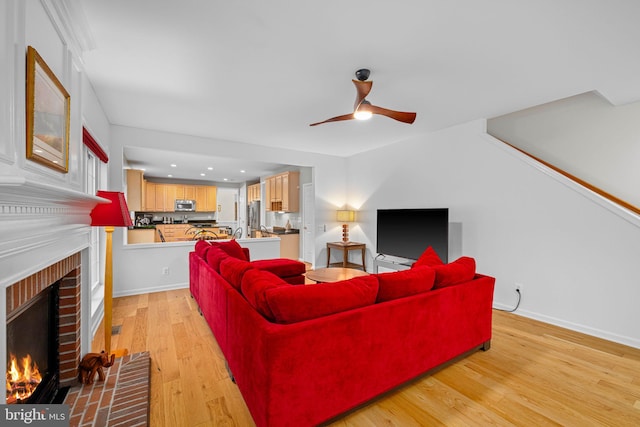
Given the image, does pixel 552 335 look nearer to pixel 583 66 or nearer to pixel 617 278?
pixel 617 278

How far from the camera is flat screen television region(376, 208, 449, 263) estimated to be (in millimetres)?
3961

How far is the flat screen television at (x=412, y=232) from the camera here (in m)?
3.96

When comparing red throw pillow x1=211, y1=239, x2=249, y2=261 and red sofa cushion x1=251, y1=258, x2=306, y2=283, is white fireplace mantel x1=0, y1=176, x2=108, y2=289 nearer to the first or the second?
red throw pillow x1=211, y1=239, x2=249, y2=261

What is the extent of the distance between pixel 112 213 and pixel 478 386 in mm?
2948

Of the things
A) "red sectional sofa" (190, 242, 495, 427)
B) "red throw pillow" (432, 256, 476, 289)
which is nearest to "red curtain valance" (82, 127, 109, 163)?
"red sectional sofa" (190, 242, 495, 427)

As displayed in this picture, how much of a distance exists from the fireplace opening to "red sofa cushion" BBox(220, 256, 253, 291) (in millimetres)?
1043

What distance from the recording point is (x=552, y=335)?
292cm

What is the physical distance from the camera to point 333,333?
1577mm

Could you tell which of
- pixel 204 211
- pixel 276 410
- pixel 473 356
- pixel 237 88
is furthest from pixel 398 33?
pixel 204 211

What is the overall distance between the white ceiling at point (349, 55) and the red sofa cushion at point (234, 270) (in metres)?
1.67

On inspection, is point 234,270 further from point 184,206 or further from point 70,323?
point 184,206

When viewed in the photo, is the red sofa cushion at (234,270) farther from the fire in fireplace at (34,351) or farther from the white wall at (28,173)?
the fire in fireplace at (34,351)

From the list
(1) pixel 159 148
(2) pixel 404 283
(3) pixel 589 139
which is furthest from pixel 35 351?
(3) pixel 589 139

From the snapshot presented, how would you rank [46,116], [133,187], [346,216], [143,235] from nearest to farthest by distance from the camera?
1. [46,116]
2. [143,235]
3. [346,216]
4. [133,187]
